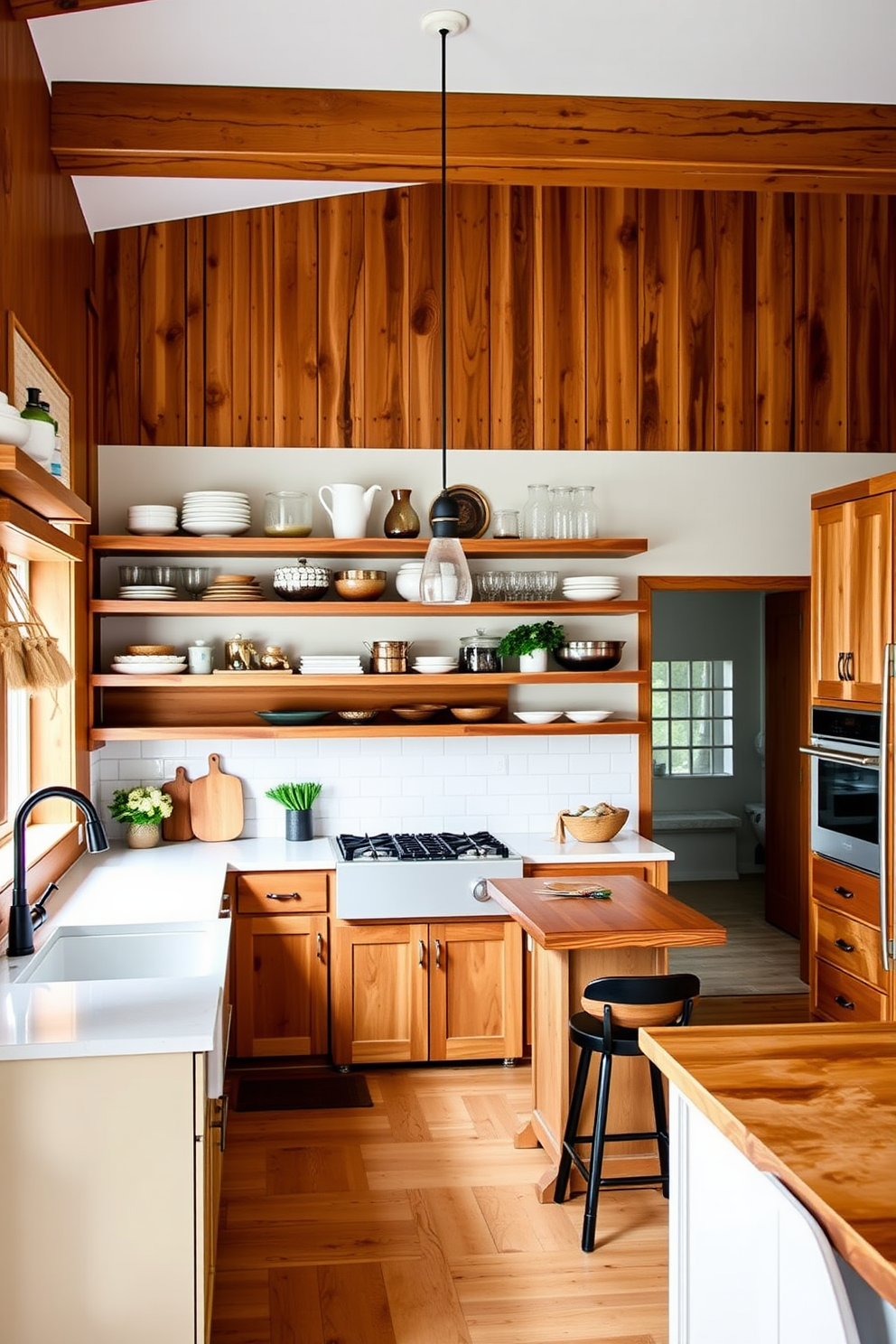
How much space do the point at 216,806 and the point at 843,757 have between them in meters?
2.64

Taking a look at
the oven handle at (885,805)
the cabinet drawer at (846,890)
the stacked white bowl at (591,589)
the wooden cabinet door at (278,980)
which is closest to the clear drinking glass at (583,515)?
the stacked white bowl at (591,589)

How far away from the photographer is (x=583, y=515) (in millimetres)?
5496

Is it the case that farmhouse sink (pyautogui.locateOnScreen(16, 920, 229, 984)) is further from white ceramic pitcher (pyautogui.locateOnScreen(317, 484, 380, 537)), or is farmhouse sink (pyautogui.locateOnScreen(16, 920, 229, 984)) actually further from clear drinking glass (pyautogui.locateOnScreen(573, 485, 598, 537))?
clear drinking glass (pyautogui.locateOnScreen(573, 485, 598, 537))

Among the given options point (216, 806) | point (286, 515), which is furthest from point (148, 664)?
point (286, 515)

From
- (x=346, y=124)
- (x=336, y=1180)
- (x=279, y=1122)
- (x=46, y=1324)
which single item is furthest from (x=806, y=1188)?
(x=346, y=124)

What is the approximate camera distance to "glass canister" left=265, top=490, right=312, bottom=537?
5.27 metres

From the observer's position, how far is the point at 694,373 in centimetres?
580

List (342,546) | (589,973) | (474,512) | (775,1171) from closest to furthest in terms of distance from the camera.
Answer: (775,1171) → (589,973) → (342,546) → (474,512)

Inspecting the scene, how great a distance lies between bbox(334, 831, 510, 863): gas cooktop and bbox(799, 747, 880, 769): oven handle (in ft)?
4.26

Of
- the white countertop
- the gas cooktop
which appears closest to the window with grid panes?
the white countertop

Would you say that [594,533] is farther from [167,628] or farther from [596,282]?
[167,628]

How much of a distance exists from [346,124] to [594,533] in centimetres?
210

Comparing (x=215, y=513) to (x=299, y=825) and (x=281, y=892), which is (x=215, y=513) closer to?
(x=299, y=825)

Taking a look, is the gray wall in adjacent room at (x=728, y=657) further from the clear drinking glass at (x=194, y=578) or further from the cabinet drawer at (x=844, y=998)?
the clear drinking glass at (x=194, y=578)
